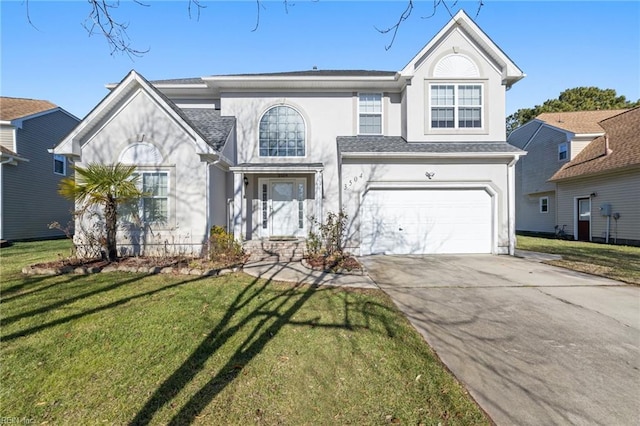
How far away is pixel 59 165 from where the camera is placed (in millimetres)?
17797

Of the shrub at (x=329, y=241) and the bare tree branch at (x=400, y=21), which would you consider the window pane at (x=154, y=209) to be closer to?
the shrub at (x=329, y=241)

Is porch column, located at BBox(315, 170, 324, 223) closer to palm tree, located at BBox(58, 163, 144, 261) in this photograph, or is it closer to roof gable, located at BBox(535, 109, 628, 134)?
palm tree, located at BBox(58, 163, 144, 261)

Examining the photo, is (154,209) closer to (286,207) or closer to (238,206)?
(238,206)

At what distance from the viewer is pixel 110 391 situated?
2.86m

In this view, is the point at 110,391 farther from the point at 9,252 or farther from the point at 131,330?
the point at 9,252

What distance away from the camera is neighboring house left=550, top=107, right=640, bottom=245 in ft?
45.1

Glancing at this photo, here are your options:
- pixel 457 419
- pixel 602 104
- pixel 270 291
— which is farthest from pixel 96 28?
pixel 602 104

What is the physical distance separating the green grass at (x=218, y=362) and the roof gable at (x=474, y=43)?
31.8 feet

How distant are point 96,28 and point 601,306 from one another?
29.4 feet

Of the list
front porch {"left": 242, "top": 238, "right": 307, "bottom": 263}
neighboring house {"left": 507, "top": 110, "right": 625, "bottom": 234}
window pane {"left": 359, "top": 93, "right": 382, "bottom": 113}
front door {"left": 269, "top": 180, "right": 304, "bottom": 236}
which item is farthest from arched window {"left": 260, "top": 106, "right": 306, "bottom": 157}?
neighboring house {"left": 507, "top": 110, "right": 625, "bottom": 234}

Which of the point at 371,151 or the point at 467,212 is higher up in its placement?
the point at 371,151

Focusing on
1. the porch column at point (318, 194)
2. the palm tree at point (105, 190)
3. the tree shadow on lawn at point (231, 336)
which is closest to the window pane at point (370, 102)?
the porch column at point (318, 194)

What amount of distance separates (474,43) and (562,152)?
12298 millimetres

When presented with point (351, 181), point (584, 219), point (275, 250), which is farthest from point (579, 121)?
point (275, 250)
